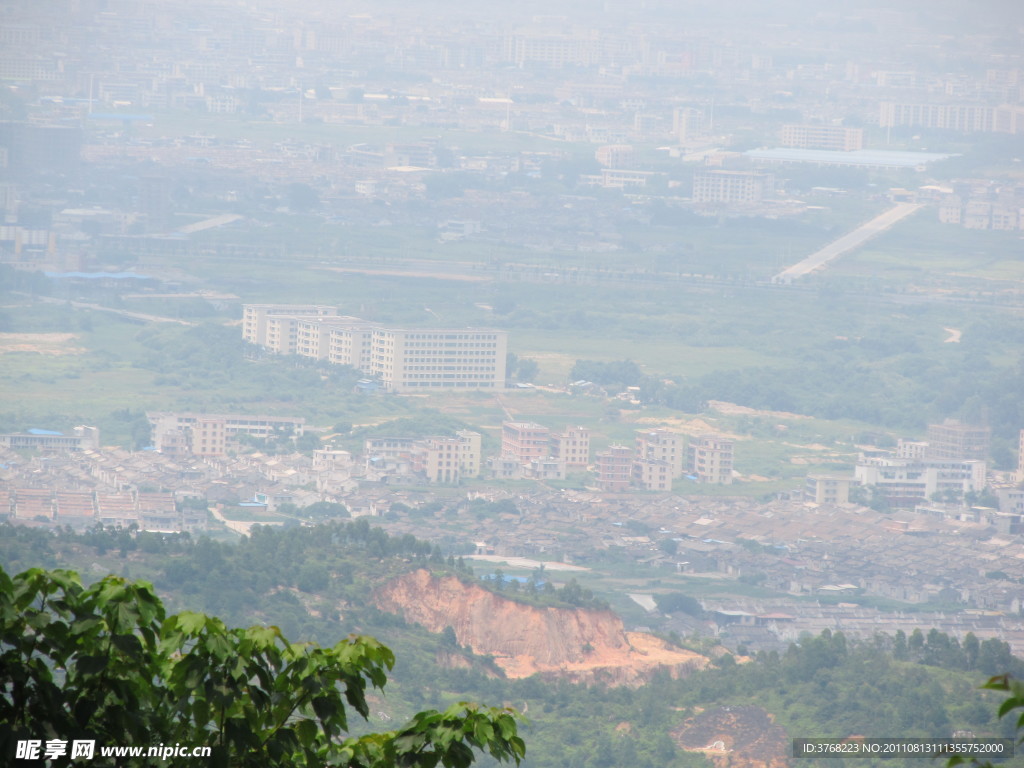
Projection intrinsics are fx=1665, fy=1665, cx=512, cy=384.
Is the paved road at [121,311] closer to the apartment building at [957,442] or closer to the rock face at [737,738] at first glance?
the apartment building at [957,442]

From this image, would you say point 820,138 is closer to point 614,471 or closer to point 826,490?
point 826,490

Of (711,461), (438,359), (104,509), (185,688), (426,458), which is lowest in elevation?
(104,509)

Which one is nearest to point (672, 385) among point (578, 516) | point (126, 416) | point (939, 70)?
point (578, 516)

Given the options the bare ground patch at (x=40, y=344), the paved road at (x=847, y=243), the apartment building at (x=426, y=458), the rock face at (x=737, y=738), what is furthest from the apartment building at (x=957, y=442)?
the rock face at (x=737, y=738)

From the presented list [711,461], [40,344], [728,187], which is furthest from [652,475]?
[728,187]

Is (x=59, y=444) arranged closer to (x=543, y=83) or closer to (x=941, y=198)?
(x=941, y=198)

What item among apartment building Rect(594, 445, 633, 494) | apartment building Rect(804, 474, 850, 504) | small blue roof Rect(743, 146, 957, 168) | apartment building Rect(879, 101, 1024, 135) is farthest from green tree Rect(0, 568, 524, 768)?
apartment building Rect(879, 101, 1024, 135)

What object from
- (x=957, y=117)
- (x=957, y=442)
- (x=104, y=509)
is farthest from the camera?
(x=957, y=117)
